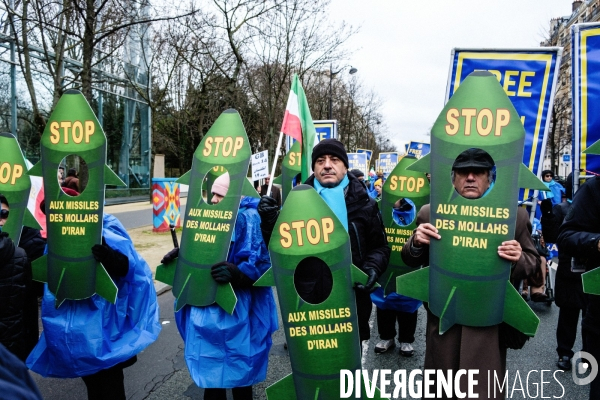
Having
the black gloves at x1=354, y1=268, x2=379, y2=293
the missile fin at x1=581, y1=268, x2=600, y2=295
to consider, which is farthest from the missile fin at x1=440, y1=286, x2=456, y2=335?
the missile fin at x1=581, y1=268, x2=600, y2=295

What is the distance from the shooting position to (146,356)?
15.3 ft

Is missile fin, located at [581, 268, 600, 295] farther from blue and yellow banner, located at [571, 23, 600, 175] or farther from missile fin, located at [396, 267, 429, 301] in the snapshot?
blue and yellow banner, located at [571, 23, 600, 175]

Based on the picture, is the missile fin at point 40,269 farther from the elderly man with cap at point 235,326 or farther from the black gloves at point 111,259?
the elderly man with cap at point 235,326

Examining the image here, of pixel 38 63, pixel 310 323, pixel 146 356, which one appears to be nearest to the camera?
pixel 310 323

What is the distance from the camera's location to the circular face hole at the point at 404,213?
16.1 feet

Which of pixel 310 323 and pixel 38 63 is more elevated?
pixel 38 63

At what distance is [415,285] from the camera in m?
2.36

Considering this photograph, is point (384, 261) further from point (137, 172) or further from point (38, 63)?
point (137, 172)

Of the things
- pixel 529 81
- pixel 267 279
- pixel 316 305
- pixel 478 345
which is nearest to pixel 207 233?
pixel 267 279

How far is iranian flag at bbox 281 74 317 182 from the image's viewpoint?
3355 millimetres

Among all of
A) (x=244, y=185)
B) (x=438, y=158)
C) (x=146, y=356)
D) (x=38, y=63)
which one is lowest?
(x=146, y=356)

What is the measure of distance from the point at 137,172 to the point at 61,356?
21.6 meters

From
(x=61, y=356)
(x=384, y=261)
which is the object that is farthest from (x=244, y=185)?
(x=61, y=356)

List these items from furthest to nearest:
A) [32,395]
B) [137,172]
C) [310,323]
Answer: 1. [137,172]
2. [310,323]
3. [32,395]
